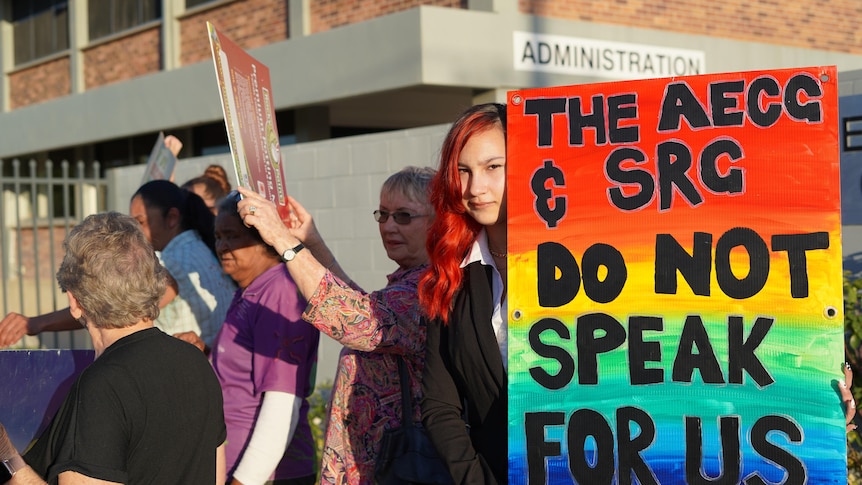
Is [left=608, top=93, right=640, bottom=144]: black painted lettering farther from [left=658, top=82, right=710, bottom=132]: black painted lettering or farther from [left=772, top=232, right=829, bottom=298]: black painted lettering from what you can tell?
[left=772, top=232, right=829, bottom=298]: black painted lettering

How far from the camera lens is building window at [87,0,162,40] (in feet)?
52.3

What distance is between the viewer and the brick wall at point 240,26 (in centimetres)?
1320

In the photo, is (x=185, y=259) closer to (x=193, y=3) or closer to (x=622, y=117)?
(x=622, y=117)

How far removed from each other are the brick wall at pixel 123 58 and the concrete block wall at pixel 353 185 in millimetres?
8326

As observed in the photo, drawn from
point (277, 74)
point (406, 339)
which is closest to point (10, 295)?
point (277, 74)

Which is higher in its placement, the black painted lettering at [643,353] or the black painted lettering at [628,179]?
the black painted lettering at [628,179]

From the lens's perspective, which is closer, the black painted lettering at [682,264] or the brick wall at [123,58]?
the black painted lettering at [682,264]

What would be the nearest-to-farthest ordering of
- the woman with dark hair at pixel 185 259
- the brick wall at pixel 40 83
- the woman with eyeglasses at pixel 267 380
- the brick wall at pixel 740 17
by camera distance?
the woman with eyeglasses at pixel 267 380 → the woman with dark hair at pixel 185 259 → the brick wall at pixel 740 17 → the brick wall at pixel 40 83

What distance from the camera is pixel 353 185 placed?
749 centimetres

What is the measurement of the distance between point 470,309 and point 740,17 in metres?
11.3

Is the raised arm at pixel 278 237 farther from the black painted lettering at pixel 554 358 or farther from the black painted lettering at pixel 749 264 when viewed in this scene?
the black painted lettering at pixel 749 264

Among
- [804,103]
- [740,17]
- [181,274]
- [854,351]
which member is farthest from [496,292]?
[740,17]

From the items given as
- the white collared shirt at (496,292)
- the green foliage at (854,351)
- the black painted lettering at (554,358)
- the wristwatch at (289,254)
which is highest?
the wristwatch at (289,254)

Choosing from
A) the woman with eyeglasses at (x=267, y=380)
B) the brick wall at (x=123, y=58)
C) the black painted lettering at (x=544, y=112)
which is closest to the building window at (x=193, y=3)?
the brick wall at (x=123, y=58)
